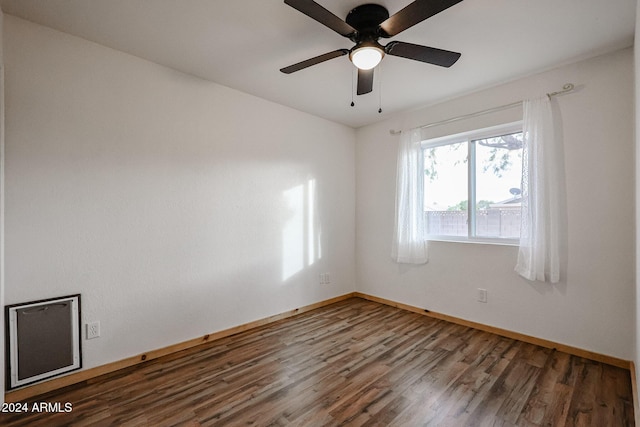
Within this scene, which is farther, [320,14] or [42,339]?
[42,339]

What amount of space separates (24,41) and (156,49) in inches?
30.3

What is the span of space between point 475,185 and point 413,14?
2.18m

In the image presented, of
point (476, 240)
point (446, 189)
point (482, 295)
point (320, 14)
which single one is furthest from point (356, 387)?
point (446, 189)

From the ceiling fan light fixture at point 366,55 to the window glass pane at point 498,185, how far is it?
189 centimetres

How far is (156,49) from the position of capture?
7.48 ft

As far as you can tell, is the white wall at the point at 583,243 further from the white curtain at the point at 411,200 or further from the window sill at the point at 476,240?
the white curtain at the point at 411,200

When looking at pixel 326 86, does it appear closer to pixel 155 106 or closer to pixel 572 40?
pixel 155 106

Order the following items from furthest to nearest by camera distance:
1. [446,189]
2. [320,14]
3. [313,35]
Result: [446,189]
[313,35]
[320,14]

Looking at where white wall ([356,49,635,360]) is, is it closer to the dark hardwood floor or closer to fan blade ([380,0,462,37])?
the dark hardwood floor

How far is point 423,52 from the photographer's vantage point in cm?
187

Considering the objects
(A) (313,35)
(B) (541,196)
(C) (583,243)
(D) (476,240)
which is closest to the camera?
(A) (313,35)

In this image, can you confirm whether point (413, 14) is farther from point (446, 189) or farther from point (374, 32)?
point (446, 189)

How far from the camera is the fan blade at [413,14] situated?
56.2 inches

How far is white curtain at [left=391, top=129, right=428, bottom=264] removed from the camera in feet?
11.4
